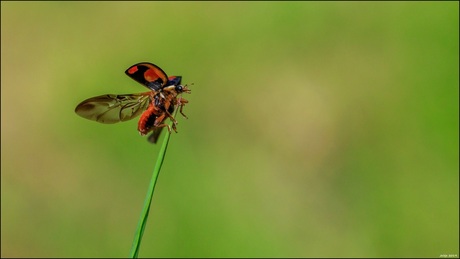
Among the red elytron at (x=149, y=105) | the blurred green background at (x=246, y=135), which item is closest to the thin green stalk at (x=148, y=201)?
the red elytron at (x=149, y=105)

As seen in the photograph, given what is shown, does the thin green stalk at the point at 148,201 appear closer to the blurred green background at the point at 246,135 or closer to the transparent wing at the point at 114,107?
the transparent wing at the point at 114,107

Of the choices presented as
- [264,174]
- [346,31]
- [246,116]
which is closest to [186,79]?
[246,116]

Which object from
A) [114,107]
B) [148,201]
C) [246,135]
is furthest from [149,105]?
[246,135]

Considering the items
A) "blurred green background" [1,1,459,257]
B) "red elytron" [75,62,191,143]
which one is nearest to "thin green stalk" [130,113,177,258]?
"red elytron" [75,62,191,143]

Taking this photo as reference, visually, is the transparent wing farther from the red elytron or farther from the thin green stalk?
the thin green stalk

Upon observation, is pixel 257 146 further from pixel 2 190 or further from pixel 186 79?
pixel 2 190

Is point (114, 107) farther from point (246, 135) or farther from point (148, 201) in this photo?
point (246, 135)
